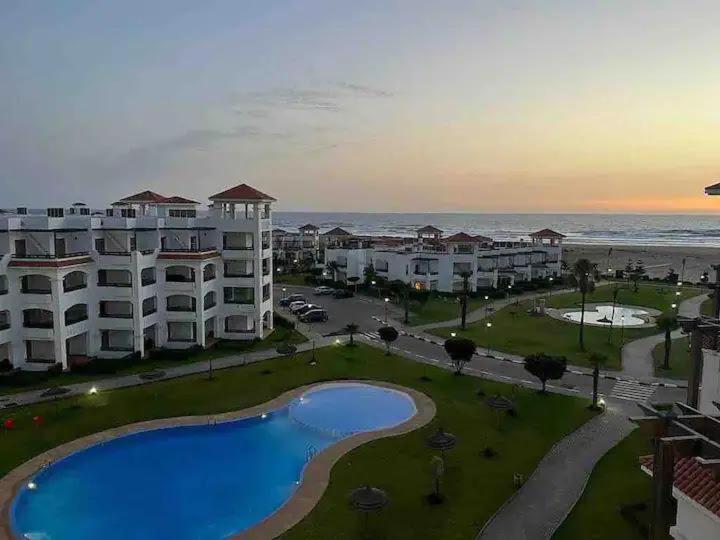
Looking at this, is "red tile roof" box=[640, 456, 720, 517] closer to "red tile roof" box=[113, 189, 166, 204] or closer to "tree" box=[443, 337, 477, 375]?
"tree" box=[443, 337, 477, 375]

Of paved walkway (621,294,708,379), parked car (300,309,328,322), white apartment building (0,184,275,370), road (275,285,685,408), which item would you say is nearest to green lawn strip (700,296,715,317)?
paved walkway (621,294,708,379)

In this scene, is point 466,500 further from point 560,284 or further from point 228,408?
point 560,284

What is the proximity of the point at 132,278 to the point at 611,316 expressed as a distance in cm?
4353

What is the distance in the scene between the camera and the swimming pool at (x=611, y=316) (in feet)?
171

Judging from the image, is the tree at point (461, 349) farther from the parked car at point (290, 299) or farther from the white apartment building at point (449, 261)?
the white apartment building at point (449, 261)

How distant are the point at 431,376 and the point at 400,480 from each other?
13516 millimetres

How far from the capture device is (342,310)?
56.8 meters

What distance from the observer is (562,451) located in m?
24.0

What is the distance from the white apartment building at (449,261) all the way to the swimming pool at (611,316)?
14110 millimetres

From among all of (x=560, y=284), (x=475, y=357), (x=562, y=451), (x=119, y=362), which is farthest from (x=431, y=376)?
(x=560, y=284)

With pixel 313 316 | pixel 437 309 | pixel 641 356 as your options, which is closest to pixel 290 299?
pixel 313 316

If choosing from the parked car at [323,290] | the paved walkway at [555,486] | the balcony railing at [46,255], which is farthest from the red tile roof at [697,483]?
the parked car at [323,290]

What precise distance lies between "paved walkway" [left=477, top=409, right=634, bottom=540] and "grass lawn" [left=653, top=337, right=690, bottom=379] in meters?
10.3

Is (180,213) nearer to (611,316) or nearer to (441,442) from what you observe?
(441,442)
